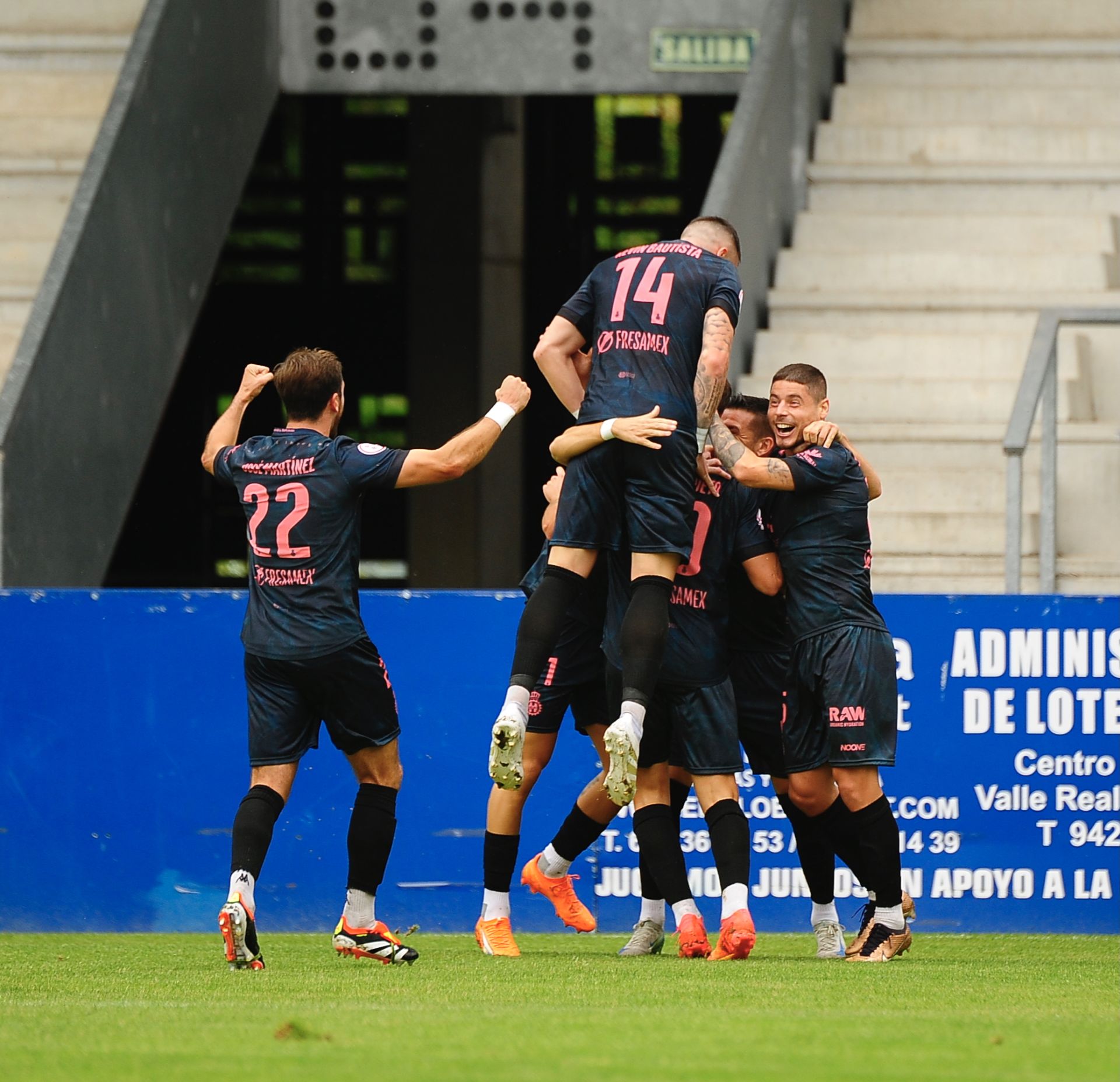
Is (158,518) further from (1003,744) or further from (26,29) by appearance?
(1003,744)

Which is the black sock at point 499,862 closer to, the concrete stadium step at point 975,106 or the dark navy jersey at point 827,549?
the dark navy jersey at point 827,549

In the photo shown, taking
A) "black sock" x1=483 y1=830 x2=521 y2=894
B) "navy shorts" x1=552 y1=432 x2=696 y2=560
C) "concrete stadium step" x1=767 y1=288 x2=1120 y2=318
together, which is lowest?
"black sock" x1=483 y1=830 x2=521 y2=894

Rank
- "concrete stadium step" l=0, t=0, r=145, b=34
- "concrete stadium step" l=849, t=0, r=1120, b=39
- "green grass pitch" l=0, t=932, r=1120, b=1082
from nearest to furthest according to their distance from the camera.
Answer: "green grass pitch" l=0, t=932, r=1120, b=1082 → "concrete stadium step" l=849, t=0, r=1120, b=39 → "concrete stadium step" l=0, t=0, r=145, b=34

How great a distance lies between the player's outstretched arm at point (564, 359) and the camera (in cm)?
732

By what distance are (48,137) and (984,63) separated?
6.86 m

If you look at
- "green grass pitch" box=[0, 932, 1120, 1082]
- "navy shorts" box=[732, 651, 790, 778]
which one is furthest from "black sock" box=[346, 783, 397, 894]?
"navy shorts" box=[732, 651, 790, 778]

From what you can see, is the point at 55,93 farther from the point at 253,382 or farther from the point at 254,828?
the point at 254,828

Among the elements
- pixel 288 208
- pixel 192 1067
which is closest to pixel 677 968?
pixel 192 1067

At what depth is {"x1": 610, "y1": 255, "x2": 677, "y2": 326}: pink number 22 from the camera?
7.07 m

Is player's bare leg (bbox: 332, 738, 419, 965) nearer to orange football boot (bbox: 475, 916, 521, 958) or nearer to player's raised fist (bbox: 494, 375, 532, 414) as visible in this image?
orange football boot (bbox: 475, 916, 521, 958)

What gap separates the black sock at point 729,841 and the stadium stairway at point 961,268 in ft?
12.4

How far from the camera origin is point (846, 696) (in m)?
7.00

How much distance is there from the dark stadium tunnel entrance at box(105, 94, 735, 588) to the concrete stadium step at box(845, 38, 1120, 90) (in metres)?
7.10

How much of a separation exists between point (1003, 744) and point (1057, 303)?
16.2 ft
